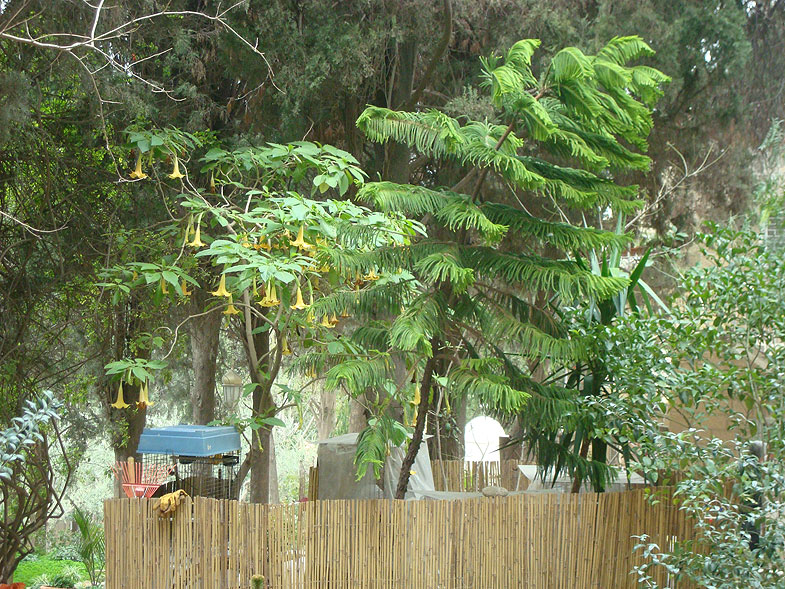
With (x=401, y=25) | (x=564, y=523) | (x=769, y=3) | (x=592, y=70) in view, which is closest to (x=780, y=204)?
(x=592, y=70)

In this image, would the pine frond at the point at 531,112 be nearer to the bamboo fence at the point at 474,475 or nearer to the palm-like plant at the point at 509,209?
the palm-like plant at the point at 509,209

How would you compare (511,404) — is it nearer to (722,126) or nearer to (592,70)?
(592,70)

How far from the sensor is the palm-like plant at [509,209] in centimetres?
429

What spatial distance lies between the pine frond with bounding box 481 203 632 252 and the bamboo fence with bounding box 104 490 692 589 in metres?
1.55

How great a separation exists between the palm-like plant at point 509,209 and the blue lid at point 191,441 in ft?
5.40

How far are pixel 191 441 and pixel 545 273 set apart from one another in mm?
2809

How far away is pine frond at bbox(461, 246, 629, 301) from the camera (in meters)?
4.52

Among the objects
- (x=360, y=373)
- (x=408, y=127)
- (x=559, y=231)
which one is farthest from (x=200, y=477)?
A: (x=559, y=231)

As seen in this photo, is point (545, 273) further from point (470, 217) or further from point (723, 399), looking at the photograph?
point (723, 399)

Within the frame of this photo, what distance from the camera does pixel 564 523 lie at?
16.3ft

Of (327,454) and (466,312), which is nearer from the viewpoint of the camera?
(466,312)

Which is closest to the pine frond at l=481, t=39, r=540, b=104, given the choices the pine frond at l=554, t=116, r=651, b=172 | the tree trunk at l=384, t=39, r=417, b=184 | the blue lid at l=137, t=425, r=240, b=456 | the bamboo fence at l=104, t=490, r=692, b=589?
the pine frond at l=554, t=116, r=651, b=172

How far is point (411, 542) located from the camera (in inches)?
193

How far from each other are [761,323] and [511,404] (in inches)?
51.7
